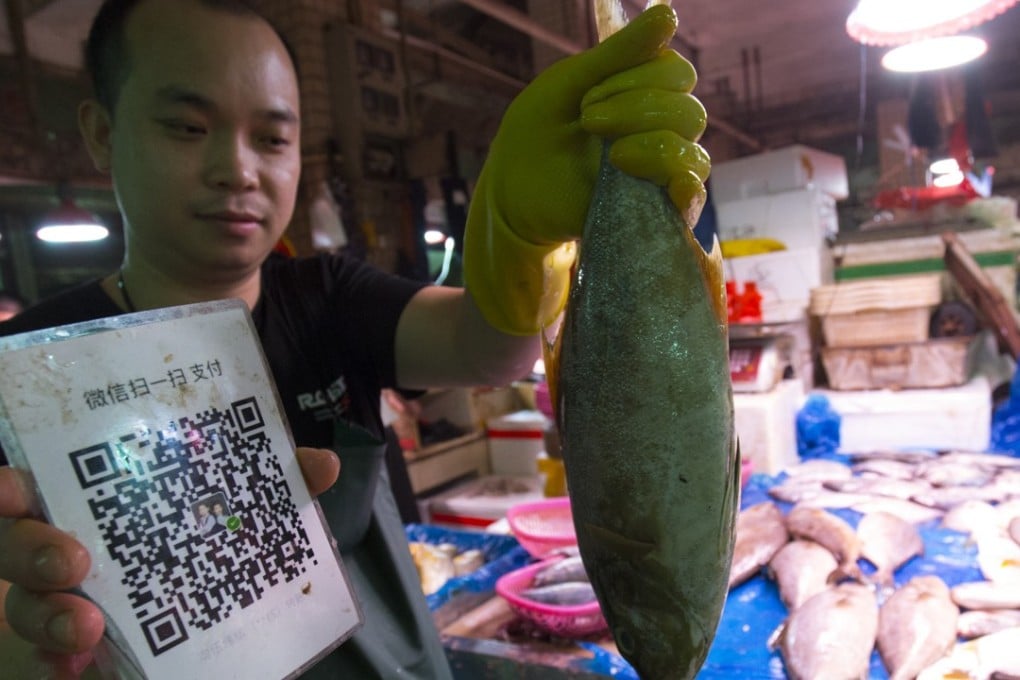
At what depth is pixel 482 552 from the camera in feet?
11.3

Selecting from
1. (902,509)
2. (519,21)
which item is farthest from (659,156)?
(519,21)

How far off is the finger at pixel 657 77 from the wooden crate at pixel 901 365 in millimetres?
4519

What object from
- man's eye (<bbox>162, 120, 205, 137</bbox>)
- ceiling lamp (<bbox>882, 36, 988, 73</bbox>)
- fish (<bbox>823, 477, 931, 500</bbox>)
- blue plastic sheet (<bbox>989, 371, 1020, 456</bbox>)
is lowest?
blue plastic sheet (<bbox>989, 371, 1020, 456</bbox>)

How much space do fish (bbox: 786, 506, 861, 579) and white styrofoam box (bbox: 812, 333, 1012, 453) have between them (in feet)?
6.84

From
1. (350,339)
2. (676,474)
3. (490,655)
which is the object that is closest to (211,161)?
(350,339)

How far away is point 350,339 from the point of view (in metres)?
1.88

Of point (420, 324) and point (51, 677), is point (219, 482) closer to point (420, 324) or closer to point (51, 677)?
point (51, 677)

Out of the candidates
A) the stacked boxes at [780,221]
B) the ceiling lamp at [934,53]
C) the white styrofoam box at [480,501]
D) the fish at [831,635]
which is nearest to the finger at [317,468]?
the fish at [831,635]

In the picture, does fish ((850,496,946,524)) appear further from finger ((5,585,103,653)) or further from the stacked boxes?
finger ((5,585,103,653))

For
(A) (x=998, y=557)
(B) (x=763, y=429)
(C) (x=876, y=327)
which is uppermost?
(C) (x=876, y=327)

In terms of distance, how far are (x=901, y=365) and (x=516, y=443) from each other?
3.43 metres

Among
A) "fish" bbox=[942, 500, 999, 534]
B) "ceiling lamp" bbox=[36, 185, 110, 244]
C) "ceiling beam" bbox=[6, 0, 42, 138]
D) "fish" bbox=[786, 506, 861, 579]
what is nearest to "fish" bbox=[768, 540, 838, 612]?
"fish" bbox=[786, 506, 861, 579]

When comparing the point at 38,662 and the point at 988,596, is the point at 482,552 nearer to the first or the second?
the point at 988,596

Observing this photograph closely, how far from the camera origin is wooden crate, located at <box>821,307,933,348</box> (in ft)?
16.3
